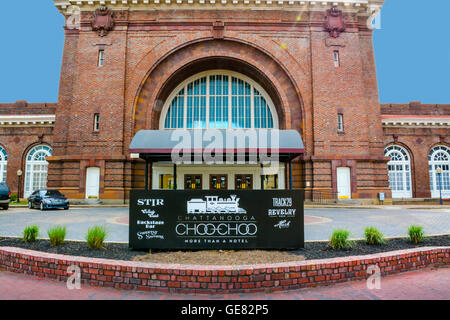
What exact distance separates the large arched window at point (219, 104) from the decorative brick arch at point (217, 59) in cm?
157

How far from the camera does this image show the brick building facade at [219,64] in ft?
75.0

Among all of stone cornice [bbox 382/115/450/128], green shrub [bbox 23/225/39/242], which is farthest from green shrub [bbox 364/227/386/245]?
stone cornice [bbox 382/115/450/128]

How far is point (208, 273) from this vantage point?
168 inches

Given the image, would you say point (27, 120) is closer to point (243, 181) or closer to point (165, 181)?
point (165, 181)

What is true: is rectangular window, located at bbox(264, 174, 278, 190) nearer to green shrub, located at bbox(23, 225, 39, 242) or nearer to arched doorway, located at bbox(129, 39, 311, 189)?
arched doorway, located at bbox(129, 39, 311, 189)

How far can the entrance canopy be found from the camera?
42.7ft

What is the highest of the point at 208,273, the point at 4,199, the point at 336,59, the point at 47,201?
the point at 336,59

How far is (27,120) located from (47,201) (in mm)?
15775

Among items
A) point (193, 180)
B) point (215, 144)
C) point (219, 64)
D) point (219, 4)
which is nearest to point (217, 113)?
point (219, 64)

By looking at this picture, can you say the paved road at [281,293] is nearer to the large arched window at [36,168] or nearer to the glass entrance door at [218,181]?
the glass entrance door at [218,181]

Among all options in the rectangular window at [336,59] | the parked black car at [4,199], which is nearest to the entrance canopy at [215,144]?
the parked black car at [4,199]

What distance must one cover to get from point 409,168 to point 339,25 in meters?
16.3

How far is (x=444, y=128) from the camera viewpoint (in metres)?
29.0
